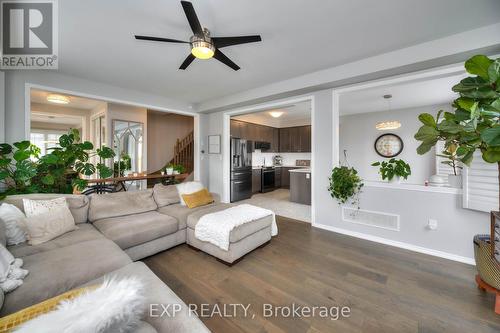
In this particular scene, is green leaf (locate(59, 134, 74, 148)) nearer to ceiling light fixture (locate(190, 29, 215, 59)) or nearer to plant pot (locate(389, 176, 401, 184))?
ceiling light fixture (locate(190, 29, 215, 59))

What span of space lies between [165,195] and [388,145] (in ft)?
19.3

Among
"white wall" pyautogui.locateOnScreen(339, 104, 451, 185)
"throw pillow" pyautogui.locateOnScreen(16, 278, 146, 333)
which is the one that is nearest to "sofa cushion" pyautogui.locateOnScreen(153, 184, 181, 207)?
"throw pillow" pyautogui.locateOnScreen(16, 278, 146, 333)

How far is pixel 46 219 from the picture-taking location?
2062 mm

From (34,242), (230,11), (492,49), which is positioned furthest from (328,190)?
(34,242)

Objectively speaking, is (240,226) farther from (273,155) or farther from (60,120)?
(60,120)

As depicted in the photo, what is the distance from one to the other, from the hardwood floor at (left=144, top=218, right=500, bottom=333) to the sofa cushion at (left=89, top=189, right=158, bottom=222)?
0.80m

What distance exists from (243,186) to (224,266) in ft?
11.3

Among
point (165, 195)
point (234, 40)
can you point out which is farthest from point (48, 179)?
point (234, 40)

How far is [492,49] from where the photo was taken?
7.09 ft

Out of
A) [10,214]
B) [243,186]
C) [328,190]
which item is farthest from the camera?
[243,186]

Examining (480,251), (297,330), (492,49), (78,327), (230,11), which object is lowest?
(297,330)

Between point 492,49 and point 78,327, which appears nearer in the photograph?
point 78,327

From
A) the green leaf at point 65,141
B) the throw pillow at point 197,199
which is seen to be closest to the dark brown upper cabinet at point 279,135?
the throw pillow at point 197,199

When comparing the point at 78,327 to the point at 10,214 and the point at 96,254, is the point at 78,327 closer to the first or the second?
the point at 96,254
